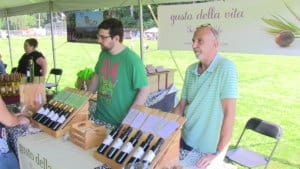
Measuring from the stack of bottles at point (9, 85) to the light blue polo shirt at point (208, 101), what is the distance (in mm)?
1811

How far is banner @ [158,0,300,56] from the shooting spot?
2.68 meters

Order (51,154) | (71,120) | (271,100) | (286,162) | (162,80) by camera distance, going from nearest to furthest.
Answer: (51,154) < (71,120) < (286,162) < (162,80) < (271,100)

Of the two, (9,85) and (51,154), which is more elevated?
(9,85)

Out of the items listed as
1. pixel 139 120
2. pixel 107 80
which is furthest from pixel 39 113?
pixel 139 120

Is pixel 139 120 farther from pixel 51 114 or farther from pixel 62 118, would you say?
pixel 51 114

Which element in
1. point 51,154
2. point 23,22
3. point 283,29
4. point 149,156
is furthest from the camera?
point 23,22

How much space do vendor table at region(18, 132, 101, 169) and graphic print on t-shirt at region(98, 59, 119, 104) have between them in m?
0.45

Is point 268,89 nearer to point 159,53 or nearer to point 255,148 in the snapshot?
point 255,148

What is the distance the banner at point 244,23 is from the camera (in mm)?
2680

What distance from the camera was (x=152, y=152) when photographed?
128cm

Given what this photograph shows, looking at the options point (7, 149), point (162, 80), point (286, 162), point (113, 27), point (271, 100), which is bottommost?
point (286, 162)

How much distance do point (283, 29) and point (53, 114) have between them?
6.55ft

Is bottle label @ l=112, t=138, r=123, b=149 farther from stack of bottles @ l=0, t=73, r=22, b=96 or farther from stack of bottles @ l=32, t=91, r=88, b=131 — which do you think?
stack of bottles @ l=0, t=73, r=22, b=96

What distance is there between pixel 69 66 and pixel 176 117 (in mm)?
11184
